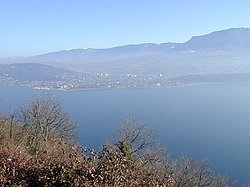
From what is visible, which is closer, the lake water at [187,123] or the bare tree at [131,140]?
the bare tree at [131,140]

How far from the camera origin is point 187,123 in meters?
55.7

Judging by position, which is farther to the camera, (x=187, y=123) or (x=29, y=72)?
(x=29, y=72)

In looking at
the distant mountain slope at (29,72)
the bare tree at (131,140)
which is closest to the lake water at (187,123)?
the bare tree at (131,140)

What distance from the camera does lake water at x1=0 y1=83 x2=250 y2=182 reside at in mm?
38969

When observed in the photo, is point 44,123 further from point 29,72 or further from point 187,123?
point 29,72

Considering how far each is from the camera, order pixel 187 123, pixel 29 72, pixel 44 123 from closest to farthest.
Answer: pixel 44 123 → pixel 187 123 → pixel 29 72

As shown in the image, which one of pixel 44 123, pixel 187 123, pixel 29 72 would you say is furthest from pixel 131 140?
pixel 29 72

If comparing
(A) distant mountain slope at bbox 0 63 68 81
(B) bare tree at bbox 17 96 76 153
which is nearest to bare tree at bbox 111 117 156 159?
(B) bare tree at bbox 17 96 76 153

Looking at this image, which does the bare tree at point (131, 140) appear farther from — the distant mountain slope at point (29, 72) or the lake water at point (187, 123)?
the distant mountain slope at point (29, 72)

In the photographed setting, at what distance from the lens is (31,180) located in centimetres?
553

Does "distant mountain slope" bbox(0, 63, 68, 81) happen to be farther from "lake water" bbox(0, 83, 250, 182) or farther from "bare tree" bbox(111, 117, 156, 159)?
"bare tree" bbox(111, 117, 156, 159)

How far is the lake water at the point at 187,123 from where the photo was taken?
39.0m

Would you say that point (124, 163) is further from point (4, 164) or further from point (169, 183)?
point (4, 164)

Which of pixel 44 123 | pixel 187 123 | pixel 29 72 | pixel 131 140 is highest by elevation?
pixel 44 123
